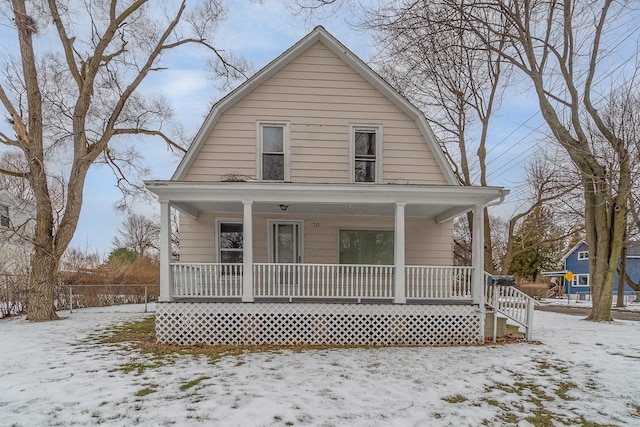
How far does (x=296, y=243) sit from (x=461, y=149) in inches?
416

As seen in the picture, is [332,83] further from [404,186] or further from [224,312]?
[224,312]

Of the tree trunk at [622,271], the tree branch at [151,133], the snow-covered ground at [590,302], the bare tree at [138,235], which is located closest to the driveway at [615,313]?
the snow-covered ground at [590,302]

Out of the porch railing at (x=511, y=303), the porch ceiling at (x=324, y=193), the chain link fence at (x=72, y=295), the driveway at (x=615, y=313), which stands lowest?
the driveway at (x=615, y=313)

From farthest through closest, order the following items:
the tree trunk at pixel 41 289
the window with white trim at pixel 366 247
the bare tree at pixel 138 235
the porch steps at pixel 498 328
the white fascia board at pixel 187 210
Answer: the bare tree at pixel 138 235, the tree trunk at pixel 41 289, the window with white trim at pixel 366 247, the white fascia board at pixel 187 210, the porch steps at pixel 498 328

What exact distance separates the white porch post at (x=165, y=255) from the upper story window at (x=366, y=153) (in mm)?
4613

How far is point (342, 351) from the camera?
256 inches

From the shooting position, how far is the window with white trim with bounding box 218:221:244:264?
909 centimetres

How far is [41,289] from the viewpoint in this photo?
32.7 ft

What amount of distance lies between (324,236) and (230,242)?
8.44 ft

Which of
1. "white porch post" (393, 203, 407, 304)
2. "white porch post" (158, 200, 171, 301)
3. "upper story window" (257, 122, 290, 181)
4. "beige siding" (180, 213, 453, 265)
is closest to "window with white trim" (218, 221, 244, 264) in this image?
"beige siding" (180, 213, 453, 265)

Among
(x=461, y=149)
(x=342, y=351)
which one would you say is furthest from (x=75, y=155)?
(x=461, y=149)

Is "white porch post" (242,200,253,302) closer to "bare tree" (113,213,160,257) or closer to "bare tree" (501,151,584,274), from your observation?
"bare tree" (501,151,584,274)

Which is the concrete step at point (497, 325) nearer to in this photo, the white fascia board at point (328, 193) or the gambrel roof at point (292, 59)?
the white fascia board at point (328, 193)

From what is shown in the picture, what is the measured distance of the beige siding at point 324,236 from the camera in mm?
9000
